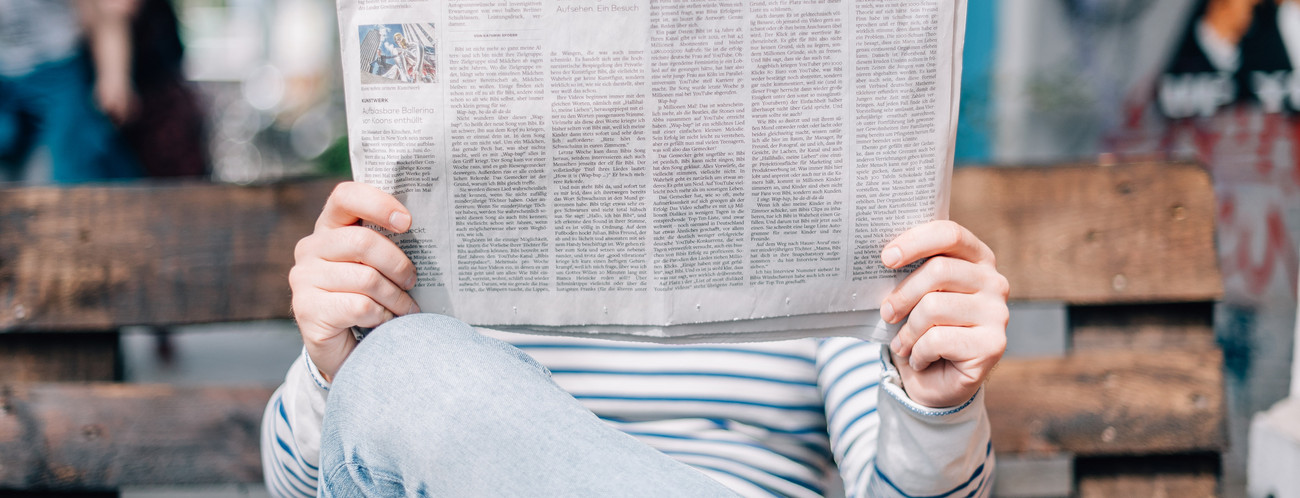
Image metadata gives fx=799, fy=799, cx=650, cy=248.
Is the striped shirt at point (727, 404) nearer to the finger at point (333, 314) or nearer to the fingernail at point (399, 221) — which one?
the finger at point (333, 314)

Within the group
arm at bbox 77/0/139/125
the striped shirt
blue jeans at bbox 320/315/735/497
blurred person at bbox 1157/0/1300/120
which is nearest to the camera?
blue jeans at bbox 320/315/735/497

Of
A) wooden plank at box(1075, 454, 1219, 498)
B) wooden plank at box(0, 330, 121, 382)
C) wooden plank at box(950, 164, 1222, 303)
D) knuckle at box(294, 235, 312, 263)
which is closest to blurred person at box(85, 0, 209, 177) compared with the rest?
wooden plank at box(0, 330, 121, 382)

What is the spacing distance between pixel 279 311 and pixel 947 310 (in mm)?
829

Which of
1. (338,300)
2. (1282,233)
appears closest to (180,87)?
(338,300)

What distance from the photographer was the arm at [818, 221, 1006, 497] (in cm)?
68

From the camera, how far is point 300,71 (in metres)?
2.78

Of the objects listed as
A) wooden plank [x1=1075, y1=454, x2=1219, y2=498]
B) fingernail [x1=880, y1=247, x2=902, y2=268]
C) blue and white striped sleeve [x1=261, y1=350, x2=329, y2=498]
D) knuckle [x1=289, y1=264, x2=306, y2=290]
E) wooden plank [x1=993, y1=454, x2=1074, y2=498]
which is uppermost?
fingernail [x1=880, y1=247, x2=902, y2=268]

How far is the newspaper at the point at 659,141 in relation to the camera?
697 mm

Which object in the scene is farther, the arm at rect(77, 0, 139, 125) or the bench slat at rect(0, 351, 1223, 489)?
the arm at rect(77, 0, 139, 125)

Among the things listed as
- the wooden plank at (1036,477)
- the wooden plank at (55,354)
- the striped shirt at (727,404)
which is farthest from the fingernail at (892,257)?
the wooden plank at (1036,477)

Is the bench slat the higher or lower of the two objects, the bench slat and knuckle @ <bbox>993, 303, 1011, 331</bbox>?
the lower

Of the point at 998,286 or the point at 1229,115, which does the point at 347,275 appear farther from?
the point at 1229,115

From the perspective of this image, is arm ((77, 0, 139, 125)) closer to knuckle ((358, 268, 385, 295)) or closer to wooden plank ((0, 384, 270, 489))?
wooden plank ((0, 384, 270, 489))

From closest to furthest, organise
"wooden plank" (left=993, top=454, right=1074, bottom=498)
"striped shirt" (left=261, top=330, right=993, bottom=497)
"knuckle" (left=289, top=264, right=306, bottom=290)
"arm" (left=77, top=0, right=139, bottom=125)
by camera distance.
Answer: "knuckle" (left=289, top=264, right=306, bottom=290)
"striped shirt" (left=261, top=330, right=993, bottom=497)
"wooden plank" (left=993, top=454, right=1074, bottom=498)
"arm" (left=77, top=0, right=139, bottom=125)
